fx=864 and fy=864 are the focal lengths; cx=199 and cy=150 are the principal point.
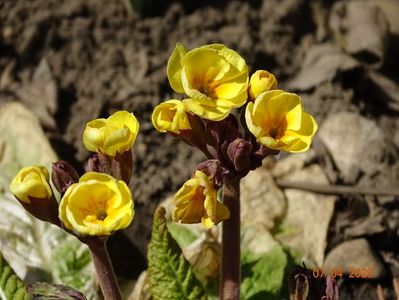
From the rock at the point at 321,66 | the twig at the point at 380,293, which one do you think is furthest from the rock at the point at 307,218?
the rock at the point at 321,66

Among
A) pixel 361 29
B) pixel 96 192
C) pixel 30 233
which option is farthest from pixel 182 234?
pixel 361 29

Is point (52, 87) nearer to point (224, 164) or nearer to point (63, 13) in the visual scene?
point (63, 13)

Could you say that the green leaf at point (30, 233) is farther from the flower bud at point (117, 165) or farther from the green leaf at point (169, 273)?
the flower bud at point (117, 165)

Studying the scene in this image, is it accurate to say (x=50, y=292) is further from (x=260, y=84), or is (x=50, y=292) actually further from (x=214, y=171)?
(x=260, y=84)

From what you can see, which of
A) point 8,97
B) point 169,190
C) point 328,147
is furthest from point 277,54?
point 8,97

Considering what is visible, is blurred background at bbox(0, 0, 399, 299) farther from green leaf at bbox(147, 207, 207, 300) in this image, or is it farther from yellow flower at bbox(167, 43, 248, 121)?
yellow flower at bbox(167, 43, 248, 121)

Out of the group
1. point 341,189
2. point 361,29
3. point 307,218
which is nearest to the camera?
point 307,218
